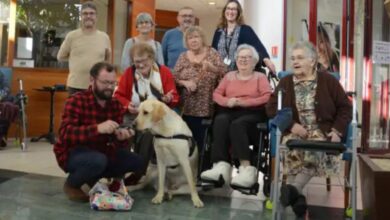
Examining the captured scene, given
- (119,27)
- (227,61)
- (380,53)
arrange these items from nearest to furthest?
(227,61), (380,53), (119,27)

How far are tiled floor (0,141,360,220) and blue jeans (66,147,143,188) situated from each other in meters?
0.18

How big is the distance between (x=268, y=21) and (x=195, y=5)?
5.01 m

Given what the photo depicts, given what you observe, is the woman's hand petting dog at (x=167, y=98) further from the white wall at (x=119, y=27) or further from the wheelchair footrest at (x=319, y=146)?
the white wall at (x=119, y=27)

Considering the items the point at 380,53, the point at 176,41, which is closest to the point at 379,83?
the point at 380,53

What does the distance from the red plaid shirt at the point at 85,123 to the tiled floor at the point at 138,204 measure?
1.04ft

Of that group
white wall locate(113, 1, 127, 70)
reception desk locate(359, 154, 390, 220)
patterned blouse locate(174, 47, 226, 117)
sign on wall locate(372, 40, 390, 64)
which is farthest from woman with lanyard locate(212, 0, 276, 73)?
white wall locate(113, 1, 127, 70)

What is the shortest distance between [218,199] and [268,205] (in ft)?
1.28

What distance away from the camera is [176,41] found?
405 centimetres

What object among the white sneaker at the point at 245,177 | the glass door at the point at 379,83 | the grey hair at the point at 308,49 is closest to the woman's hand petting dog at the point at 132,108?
the white sneaker at the point at 245,177

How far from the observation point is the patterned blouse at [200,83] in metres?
3.47

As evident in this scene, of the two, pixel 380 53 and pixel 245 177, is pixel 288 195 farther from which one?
pixel 380 53

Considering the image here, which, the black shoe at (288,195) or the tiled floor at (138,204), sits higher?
the black shoe at (288,195)

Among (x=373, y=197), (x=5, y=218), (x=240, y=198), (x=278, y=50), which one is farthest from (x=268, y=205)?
(x=278, y=50)

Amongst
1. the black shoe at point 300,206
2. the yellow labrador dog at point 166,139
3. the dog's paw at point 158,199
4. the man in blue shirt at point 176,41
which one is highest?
the man in blue shirt at point 176,41
